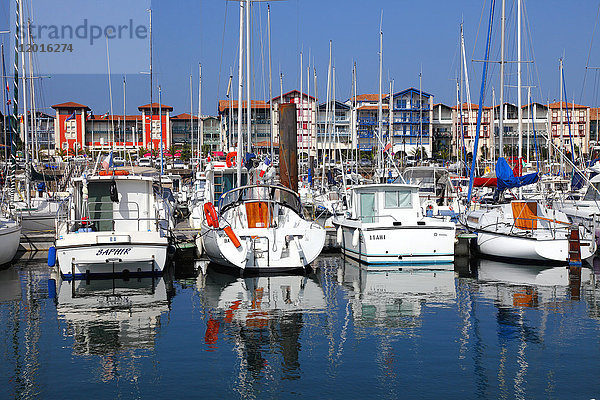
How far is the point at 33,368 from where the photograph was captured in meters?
12.2

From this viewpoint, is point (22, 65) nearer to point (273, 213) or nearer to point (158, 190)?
point (158, 190)

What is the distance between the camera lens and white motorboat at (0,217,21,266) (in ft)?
71.1

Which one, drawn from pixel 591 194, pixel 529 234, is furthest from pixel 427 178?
pixel 529 234

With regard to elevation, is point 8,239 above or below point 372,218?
below

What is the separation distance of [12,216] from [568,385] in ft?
62.8

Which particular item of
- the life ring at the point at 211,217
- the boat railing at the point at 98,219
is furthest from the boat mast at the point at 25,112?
the life ring at the point at 211,217

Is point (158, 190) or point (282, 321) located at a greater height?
point (158, 190)

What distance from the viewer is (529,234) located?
2302 cm

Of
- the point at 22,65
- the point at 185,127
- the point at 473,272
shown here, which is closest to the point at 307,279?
the point at 473,272

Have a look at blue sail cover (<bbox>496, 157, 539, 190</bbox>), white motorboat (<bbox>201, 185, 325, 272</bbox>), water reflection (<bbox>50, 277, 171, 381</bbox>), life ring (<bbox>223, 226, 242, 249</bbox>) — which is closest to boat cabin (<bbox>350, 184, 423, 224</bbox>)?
white motorboat (<bbox>201, 185, 325, 272</bbox>)

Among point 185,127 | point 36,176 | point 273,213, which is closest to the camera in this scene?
point 273,213

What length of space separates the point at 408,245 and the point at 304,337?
8.98 metres

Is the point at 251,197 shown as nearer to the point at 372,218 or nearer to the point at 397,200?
the point at 372,218

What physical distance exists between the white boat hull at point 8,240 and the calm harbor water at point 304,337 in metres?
0.99
